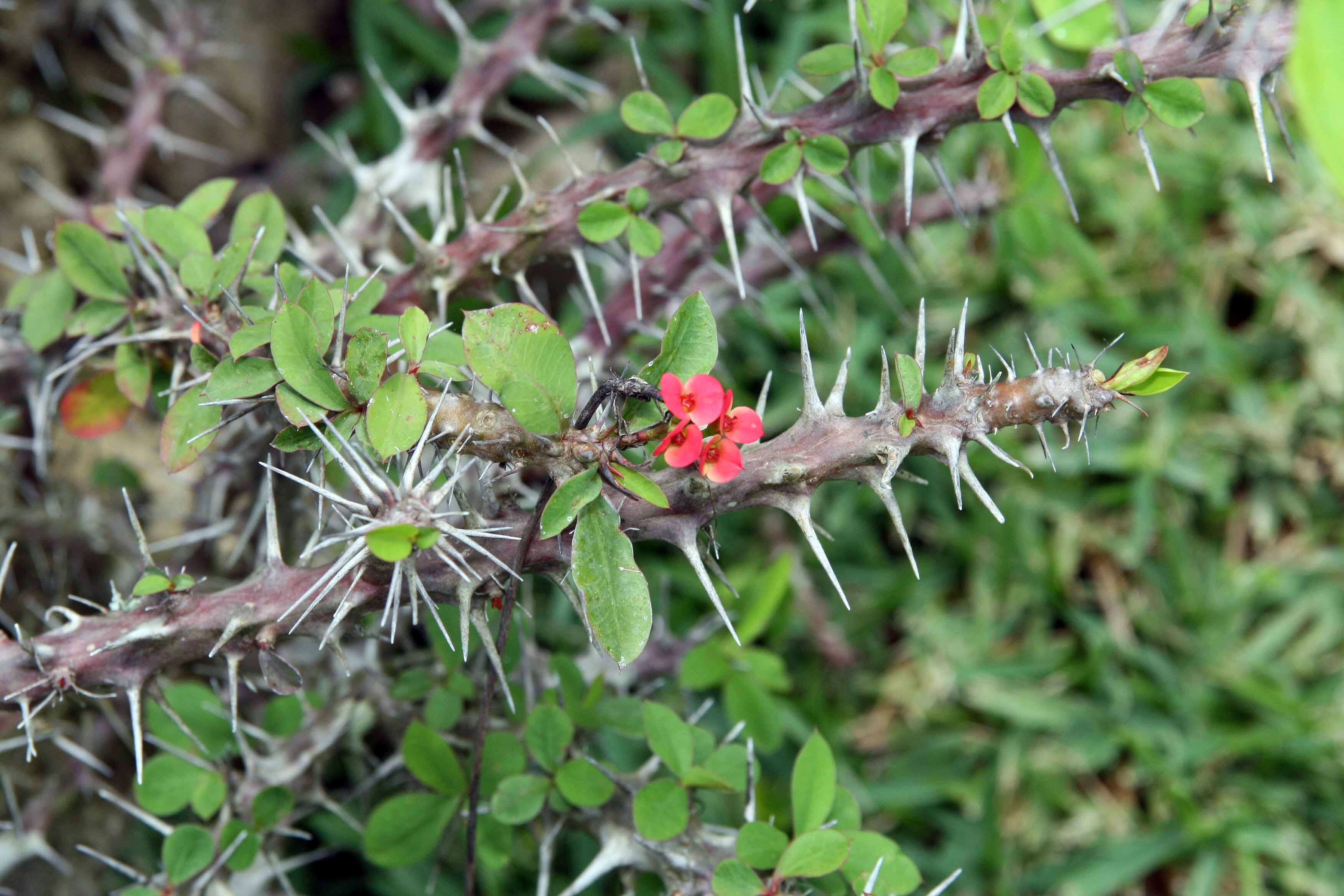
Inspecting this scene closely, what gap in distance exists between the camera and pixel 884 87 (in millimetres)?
1097

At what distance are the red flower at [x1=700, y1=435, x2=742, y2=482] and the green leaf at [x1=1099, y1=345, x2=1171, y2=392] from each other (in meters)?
0.33

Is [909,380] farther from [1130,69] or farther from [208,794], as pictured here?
[208,794]

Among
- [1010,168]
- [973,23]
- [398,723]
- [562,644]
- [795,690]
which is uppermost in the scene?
[973,23]

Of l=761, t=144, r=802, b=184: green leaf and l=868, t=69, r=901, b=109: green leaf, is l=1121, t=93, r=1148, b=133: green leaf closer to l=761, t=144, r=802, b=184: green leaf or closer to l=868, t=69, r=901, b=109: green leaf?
l=868, t=69, r=901, b=109: green leaf

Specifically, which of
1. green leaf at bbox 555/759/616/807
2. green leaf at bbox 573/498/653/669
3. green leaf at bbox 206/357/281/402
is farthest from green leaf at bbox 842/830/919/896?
green leaf at bbox 206/357/281/402

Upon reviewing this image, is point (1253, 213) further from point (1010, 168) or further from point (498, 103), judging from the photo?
point (498, 103)

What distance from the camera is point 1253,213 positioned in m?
2.38

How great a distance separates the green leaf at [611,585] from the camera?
33.4 inches

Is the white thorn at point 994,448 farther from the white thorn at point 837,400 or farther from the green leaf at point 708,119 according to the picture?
the green leaf at point 708,119

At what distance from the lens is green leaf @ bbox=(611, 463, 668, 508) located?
857 millimetres

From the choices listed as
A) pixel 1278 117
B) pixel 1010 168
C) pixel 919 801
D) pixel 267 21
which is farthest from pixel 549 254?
pixel 267 21

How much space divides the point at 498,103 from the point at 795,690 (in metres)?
1.39

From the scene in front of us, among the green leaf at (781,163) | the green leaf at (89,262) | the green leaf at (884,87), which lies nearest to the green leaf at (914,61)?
the green leaf at (884,87)

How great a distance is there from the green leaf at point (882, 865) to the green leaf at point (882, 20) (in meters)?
0.88
